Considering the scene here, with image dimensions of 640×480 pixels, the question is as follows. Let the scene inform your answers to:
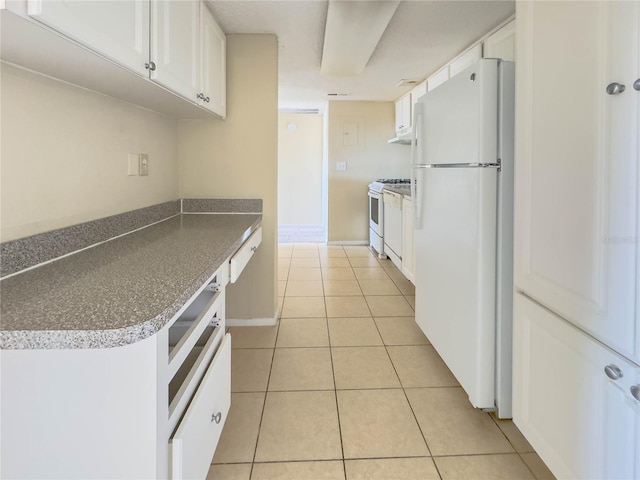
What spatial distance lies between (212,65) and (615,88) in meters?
1.97

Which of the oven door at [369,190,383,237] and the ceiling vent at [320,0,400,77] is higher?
the ceiling vent at [320,0,400,77]

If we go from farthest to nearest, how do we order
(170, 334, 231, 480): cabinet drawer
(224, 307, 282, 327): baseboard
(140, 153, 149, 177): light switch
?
(224, 307, 282, 327): baseboard → (140, 153, 149, 177): light switch → (170, 334, 231, 480): cabinet drawer

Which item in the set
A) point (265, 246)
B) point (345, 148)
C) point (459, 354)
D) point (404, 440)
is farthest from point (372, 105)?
point (404, 440)

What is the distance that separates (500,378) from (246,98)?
221 cm

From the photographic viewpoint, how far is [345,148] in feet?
18.4

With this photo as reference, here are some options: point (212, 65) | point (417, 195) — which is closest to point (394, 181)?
point (417, 195)

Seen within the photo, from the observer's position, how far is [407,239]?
139 inches

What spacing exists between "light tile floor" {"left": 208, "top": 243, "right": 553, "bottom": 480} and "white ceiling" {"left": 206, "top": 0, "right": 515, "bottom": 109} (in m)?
2.02

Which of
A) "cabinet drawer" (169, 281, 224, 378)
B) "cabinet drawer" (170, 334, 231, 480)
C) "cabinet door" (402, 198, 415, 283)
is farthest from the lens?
"cabinet door" (402, 198, 415, 283)

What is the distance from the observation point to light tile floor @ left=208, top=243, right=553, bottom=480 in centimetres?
143

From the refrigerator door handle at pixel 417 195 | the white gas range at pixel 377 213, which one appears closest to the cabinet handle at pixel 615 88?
the refrigerator door handle at pixel 417 195

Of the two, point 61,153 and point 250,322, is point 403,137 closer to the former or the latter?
point 250,322

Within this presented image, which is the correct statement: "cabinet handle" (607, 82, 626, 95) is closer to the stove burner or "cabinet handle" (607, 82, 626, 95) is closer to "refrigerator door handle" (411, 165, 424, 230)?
"refrigerator door handle" (411, 165, 424, 230)

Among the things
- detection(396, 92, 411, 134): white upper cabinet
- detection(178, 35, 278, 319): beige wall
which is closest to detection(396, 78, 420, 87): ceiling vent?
detection(396, 92, 411, 134): white upper cabinet
